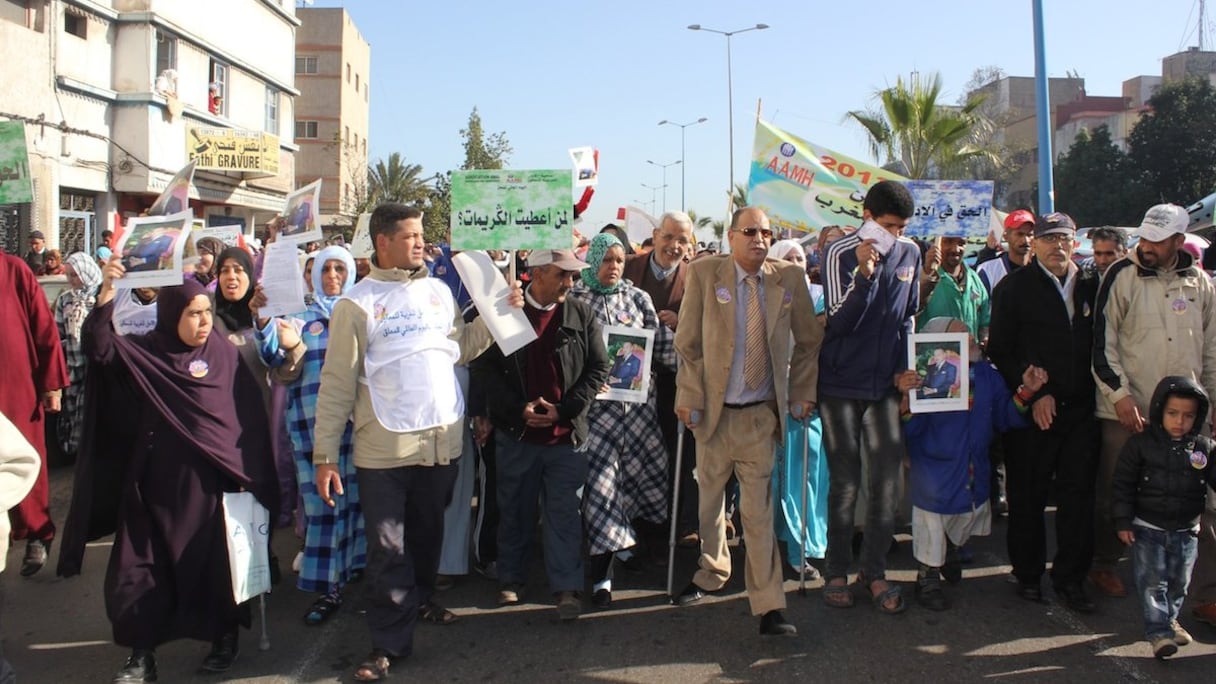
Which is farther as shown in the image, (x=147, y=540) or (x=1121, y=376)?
(x=1121, y=376)

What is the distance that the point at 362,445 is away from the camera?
4492 mm

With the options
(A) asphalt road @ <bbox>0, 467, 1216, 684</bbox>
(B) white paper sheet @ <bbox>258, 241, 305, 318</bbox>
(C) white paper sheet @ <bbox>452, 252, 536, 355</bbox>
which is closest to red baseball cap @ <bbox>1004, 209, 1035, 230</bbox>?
(A) asphalt road @ <bbox>0, 467, 1216, 684</bbox>

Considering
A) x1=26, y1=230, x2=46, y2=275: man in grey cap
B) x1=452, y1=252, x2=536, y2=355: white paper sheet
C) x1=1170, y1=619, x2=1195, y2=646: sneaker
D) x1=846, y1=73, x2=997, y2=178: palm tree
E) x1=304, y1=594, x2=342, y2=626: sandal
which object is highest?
x1=846, y1=73, x2=997, y2=178: palm tree

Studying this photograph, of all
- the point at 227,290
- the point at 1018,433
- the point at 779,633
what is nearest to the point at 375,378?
the point at 227,290

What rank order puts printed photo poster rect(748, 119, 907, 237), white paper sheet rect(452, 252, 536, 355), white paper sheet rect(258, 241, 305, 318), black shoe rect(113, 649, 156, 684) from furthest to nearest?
printed photo poster rect(748, 119, 907, 237), white paper sheet rect(258, 241, 305, 318), white paper sheet rect(452, 252, 536, 355), black shoe rect(113, 649, 156, 684)

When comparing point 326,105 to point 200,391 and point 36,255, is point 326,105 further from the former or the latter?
point 200,391

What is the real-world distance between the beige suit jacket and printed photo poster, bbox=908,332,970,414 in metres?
0.55

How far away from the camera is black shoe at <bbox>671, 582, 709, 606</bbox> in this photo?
5.34 metres

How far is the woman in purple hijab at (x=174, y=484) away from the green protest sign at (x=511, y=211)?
1.40 metres

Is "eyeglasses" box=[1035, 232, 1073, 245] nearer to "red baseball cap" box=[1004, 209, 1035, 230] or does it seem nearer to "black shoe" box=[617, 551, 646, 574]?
"red baseball cap" box=[1004, 209, 1035, 230]

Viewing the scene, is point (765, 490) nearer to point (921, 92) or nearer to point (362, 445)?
point (362, 445)

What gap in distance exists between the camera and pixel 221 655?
4.43 metres

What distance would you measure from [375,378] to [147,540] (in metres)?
1.23

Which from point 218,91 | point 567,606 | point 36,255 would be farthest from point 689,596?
point 218,91
